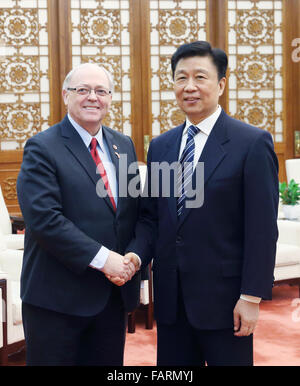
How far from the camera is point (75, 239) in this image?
1.47m

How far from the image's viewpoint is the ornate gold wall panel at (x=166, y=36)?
5.96 metres

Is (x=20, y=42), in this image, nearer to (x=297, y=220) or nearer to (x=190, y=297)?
(x=297, y=220)

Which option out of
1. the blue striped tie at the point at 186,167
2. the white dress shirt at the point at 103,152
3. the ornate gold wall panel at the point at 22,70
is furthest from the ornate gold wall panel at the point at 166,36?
the blue striped tie at the point at 186,167

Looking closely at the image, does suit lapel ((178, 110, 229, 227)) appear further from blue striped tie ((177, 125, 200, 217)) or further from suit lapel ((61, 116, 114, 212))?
suit lapel ((61, 116, 114, 212))

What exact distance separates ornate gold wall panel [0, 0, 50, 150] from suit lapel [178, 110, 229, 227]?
4.65m

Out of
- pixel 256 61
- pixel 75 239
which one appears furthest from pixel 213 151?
pixel 256 61

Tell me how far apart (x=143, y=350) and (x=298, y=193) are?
1.77m

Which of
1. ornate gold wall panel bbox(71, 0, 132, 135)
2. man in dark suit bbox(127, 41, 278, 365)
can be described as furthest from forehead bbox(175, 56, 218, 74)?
ornate gold wall panel bbox(71, 0, 132, 135)

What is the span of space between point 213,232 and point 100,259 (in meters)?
0.34

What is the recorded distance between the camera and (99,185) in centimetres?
158

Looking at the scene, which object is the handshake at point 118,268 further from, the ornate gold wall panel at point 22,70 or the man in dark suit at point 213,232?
the ornate gold wall panel at point 22,70

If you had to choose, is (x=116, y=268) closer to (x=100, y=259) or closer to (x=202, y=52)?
(x=100, y=259)
